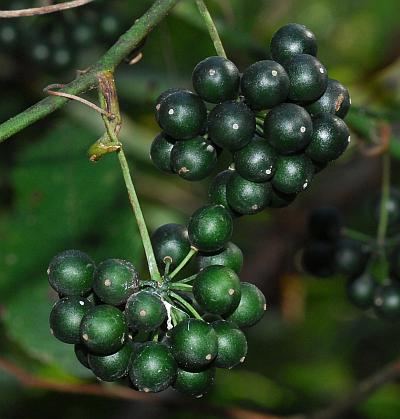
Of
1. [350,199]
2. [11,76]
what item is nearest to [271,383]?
[350,199]

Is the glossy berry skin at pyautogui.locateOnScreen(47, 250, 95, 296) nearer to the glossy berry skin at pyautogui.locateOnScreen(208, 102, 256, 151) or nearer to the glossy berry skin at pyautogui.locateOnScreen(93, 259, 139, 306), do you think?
the glossy berry skin at pyautogui.locateOnScreen(93, 259, 139, 306)

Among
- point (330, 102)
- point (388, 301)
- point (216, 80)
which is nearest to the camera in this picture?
point (216, 80)

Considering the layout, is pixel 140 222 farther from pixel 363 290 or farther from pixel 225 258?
pixel 363 290

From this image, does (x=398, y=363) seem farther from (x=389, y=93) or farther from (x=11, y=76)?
(x=11, y=76)

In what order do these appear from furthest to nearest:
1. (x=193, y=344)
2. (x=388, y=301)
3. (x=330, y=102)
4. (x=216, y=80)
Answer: (x=388, y=301), (x=330, y=102), (x=216, y=80), (x=193, y=344)

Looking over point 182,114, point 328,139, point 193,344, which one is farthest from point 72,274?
point 328,139

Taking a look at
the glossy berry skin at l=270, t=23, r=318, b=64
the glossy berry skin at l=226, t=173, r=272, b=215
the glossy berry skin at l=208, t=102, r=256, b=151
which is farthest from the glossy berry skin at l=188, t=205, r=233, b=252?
the glossy berry skin at l=270, t=23, r=318, b=64
